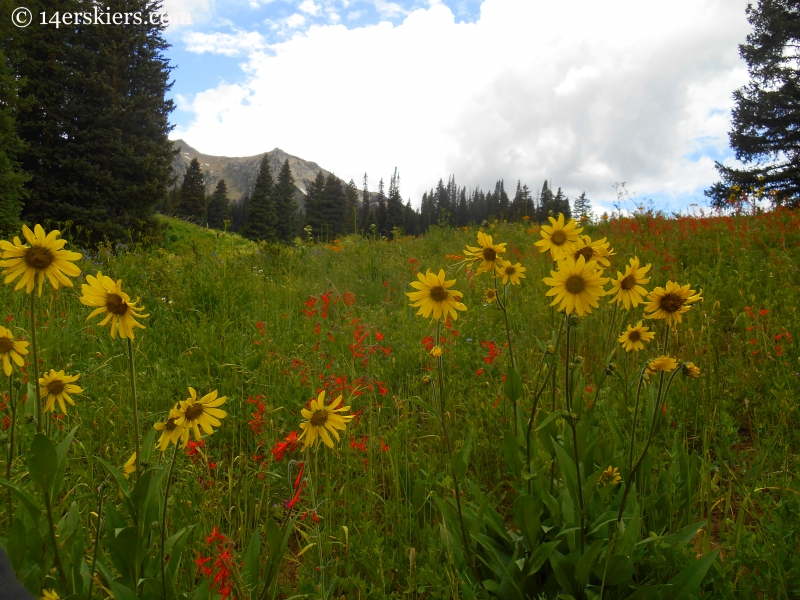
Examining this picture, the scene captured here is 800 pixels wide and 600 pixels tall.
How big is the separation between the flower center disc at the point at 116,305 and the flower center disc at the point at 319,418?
0.57 m

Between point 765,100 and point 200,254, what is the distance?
2106cm

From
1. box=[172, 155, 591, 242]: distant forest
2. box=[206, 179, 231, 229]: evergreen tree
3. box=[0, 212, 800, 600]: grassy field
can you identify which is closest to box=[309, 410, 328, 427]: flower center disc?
box=[0, 212, 800, 600]: grassy field

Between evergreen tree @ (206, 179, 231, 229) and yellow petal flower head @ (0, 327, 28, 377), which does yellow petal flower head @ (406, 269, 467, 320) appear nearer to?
yellow petal flower head @ (0, 327, 28, 377)

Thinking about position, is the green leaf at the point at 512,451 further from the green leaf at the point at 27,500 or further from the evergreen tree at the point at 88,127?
the evergreen tree at the point at 88,127

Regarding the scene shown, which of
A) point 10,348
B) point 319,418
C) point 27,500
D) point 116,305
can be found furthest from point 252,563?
point 10,348

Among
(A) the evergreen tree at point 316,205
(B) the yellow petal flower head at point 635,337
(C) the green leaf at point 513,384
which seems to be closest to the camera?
(C) the green leaf at point 513,384

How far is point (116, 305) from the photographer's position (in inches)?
45.5

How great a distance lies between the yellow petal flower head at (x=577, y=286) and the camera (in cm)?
134

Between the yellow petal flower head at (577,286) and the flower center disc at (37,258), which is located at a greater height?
the flower center disc at (37,258)

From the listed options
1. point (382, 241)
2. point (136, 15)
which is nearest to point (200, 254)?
point (382, 241)

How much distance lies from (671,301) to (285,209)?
139ft

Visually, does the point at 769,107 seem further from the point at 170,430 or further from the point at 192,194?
the point at 192,194

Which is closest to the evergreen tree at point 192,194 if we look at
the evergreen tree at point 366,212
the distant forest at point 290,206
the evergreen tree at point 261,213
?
the distant forest at point 290,206

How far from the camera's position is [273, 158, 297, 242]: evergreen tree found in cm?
3906
